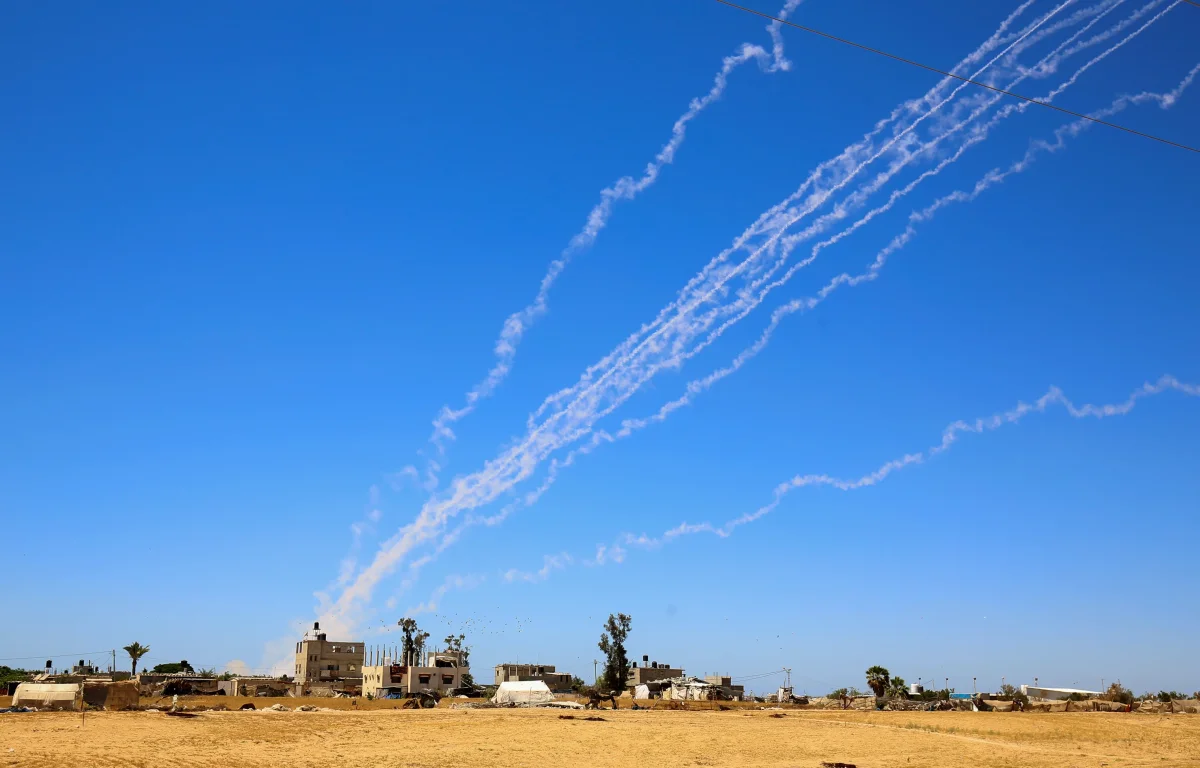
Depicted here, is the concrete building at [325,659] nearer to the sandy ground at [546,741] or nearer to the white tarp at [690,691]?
the white tarp at [690,691]

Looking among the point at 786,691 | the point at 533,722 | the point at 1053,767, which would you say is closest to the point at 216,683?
the point at 533,722

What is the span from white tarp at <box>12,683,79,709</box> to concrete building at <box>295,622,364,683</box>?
7554cm

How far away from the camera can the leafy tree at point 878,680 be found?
118 metres

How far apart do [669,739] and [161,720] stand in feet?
94.4

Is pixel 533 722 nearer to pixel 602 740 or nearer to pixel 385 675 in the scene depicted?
A: pixel 602 740

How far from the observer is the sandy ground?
41.0 m

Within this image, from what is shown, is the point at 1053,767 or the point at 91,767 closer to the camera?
the point at 91,767

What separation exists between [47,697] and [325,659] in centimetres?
8044

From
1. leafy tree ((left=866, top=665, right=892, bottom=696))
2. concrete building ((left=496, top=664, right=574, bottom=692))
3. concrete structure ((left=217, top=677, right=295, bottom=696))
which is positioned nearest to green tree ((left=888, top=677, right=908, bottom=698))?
leafy tree ((left=866, top=665, right=892, bottom=696))

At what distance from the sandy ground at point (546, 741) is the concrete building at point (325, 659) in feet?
264

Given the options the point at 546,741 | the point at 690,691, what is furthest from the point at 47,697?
the point at 690,691

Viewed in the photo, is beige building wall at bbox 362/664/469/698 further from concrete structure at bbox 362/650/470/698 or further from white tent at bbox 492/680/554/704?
white tent at bbox 492/680/554/704

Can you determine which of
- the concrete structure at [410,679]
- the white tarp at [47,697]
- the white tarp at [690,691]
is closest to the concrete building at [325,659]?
the concrete structure at [410,679]

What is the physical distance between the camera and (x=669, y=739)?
Answer: 5072 cm
